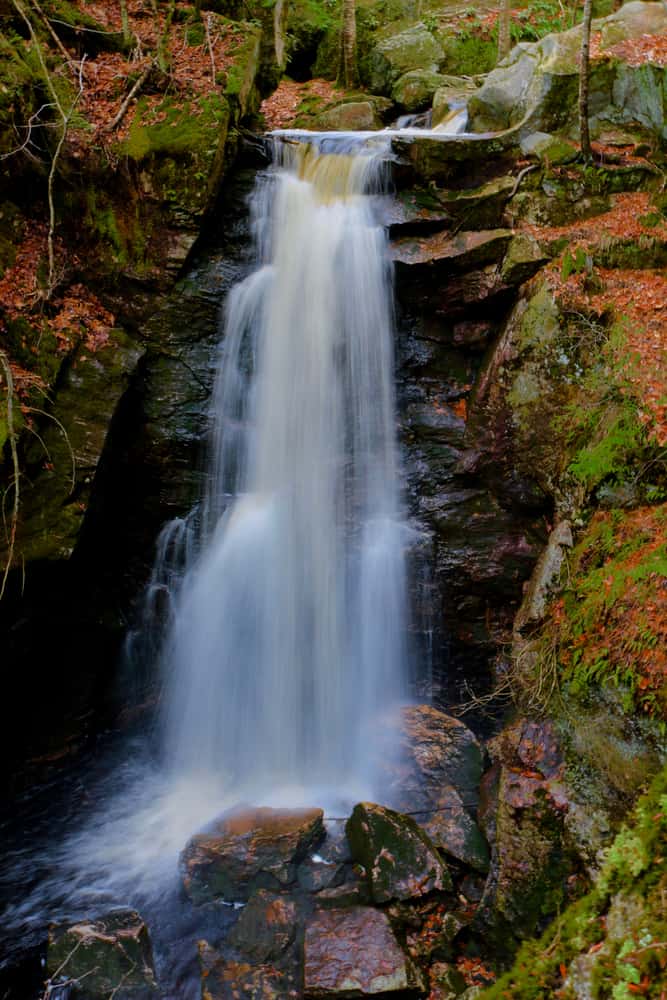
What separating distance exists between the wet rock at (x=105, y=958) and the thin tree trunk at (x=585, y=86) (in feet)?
31.6

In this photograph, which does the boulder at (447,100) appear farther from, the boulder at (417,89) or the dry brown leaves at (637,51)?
the dry brown leaves at (637,51)

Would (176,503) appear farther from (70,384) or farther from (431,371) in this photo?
(431,371)

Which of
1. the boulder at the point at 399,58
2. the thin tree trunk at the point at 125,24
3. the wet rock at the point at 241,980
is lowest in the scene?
the wet rock at the point at 241,980

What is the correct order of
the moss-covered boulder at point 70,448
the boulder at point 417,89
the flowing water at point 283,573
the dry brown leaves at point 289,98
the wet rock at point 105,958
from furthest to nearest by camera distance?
the boulder at point 417,89, the dry brown leaves at point 289,98, the moss-covered boulder at point 70,448, the flowing water at point 283,573, the wet rock at point 105,958

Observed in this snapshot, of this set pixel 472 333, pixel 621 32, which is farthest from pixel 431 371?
pixel 621 32

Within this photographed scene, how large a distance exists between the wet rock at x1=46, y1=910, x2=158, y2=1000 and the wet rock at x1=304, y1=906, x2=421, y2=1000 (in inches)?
46.8

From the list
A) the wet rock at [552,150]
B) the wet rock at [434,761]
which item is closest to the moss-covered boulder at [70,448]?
the wet rock at [434,761]

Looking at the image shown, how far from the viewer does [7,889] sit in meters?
5.27

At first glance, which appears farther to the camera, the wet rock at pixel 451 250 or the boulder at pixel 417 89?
the boulder at pixel 417 89

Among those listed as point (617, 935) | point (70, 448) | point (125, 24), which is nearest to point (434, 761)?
point (617, 935)

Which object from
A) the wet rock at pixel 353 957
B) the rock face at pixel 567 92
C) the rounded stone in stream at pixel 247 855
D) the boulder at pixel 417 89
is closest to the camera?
the wet rock at pixel 353 957

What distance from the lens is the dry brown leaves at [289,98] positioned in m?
11.5

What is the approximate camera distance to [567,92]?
8219 mm

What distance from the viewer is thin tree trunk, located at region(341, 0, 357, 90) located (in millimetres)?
13000
